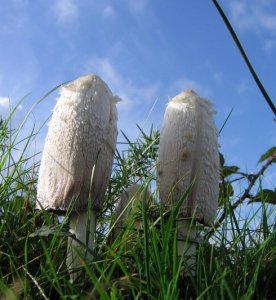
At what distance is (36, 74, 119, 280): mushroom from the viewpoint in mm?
2240

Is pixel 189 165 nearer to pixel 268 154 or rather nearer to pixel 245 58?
pixel 268 154

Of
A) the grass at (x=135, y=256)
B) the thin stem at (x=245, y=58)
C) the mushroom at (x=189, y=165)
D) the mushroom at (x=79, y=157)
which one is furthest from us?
the mushroom at (x=189, y=165)

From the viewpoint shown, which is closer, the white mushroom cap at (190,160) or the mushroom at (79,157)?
the mushroom at (79,157)

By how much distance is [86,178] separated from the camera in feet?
7.37

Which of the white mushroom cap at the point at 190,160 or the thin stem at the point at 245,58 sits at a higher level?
the white mushroom cap at the point at 190,160

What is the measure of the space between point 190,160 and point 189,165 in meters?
0.03

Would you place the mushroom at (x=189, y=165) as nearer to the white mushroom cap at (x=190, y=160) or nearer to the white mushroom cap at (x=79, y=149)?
the white mushroom cap at (x=190, y=160)

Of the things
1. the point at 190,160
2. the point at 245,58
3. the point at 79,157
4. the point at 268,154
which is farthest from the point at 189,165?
the point at 245,58

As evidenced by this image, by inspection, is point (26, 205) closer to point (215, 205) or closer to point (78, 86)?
point (78, 86)

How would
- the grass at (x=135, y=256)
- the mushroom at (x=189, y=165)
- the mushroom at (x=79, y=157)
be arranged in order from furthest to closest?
the mushroom at (x=189, y=165)
the mushroom at (x=79, y=157)
the grass at (x=135, y=256)

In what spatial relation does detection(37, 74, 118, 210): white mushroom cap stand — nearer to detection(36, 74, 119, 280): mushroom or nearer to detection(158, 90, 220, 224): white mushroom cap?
detection(36, 74, 119, 280): mushroom

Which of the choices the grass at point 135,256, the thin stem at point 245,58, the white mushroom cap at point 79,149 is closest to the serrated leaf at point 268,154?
the grass at point 135,256

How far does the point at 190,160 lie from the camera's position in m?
2.40

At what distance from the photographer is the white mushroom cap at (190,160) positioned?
238cm
